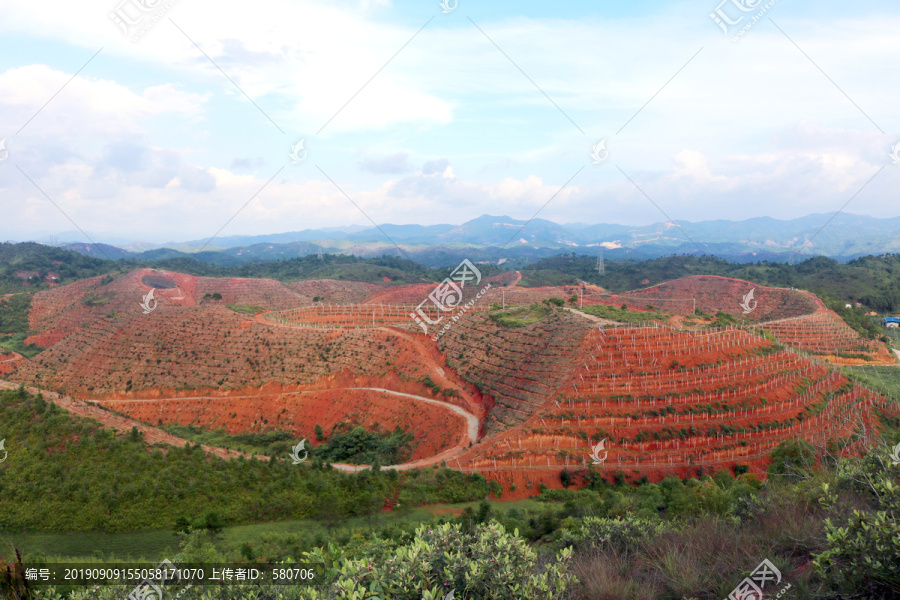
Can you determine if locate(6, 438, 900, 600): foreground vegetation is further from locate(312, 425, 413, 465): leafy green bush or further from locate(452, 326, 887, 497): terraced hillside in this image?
locate(312, 425, 413, 465): leafy green bush

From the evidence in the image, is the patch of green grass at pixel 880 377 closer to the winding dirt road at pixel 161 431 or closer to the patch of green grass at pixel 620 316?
the patch of green grass at pixel 620 316

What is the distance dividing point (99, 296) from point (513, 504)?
7375 cm

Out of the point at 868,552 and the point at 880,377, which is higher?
the point at 868,552

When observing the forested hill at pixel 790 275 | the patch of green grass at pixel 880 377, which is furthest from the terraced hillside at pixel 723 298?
the patch of green grass at pixel 880 377

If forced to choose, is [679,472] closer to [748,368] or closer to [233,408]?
[748,368]

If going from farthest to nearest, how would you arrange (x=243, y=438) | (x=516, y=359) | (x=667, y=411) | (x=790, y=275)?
(x=790, y=275) < (x=516, y=359) < (x=243, y=438) < (x=667, y=411)

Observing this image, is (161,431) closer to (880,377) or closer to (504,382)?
(504,382)

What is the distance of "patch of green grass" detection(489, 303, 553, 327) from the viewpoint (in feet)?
132

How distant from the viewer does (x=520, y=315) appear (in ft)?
142

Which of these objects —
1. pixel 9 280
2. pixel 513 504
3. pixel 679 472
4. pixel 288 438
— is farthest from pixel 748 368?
pixel 9 280

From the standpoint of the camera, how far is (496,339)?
39.0 meters

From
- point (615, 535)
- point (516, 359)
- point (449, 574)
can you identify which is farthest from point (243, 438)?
point (449, 574)

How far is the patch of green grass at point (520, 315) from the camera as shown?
40.2m

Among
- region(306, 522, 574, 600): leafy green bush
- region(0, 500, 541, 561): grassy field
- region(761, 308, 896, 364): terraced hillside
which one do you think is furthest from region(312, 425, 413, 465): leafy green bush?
region(761, 308, 896, 364): terraced hillside
